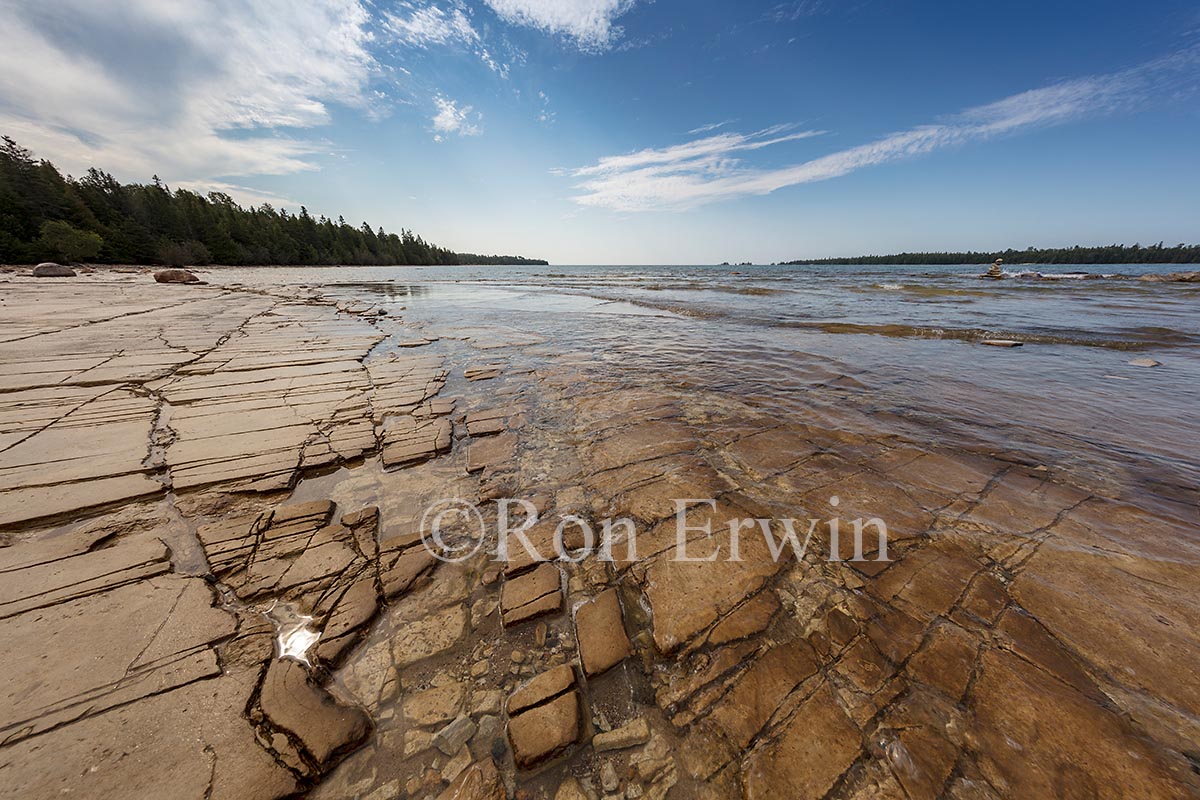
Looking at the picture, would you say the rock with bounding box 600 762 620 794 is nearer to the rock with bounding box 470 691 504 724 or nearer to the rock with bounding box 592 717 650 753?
the rock with bounding box 592 717 650 753

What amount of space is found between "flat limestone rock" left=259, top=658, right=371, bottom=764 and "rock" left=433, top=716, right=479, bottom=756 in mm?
275

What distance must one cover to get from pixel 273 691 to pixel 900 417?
5395 mm

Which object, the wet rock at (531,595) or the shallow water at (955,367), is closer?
the wet rock at (531,595)

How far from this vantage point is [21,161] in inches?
1547

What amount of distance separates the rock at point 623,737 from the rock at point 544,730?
3.5 inches

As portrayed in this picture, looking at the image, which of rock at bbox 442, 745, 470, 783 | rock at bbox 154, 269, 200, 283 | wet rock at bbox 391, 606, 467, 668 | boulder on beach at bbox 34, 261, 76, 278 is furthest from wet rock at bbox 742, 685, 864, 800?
boulder on beach at bbox 34, 261, 76, 278

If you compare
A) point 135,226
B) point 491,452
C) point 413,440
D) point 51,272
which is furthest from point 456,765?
point 135,226

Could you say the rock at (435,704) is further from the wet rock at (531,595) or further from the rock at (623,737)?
the rock at (623,737)

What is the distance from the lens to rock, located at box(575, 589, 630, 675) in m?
1.68

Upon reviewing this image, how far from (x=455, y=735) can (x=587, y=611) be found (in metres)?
0.72

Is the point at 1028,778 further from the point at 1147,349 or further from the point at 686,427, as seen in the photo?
the point at 1147,349

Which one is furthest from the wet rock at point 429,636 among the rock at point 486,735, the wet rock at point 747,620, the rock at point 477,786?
the wet rock at point 747,620

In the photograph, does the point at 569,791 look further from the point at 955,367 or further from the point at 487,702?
the point at 955,367

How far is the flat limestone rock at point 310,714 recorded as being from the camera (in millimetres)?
1371
